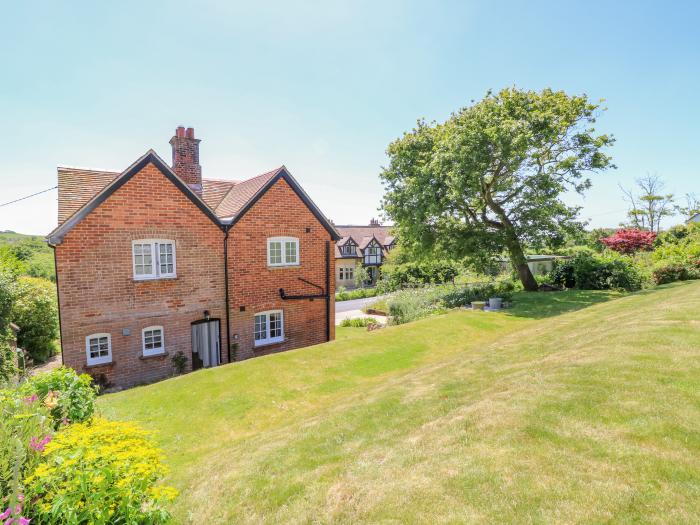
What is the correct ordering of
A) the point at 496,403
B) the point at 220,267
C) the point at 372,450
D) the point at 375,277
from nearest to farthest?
the point at 372,450
the point at 496,403
the point at 220,267
the point at 375,277

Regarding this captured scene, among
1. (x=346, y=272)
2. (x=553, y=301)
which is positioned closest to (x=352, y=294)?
(x=346, y=272)

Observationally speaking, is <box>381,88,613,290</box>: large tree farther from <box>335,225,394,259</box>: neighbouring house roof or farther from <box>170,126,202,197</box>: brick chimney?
<box>335,225,394,259</box>: neighbouring house roof

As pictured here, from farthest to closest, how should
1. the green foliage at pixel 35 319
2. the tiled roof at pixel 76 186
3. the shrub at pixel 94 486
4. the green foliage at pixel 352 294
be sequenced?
the green foliage at pixel 352 294, the green foliage at pixel 35 319, the tiled roof at pixel 76 186, the shrub at pixel 94 486

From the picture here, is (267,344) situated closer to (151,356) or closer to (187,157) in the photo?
(151,356)

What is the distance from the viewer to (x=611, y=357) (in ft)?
26.1

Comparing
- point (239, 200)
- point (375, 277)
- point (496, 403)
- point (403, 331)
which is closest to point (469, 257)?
point (403, 331)

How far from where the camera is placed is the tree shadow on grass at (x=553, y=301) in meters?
19.1

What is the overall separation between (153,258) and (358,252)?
4169 centimetres

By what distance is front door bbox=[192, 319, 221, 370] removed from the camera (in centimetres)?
1591

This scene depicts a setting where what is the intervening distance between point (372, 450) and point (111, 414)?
23.9ft

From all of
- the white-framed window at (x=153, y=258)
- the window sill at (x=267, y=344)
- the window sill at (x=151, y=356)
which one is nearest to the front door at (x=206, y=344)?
the window sill at (x=151, y=356)

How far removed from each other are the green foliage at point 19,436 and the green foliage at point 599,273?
2880 cm

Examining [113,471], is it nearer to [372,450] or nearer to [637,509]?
[372,450]

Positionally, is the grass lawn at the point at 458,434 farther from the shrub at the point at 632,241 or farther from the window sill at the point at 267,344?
the shrub at the point at 632,241
